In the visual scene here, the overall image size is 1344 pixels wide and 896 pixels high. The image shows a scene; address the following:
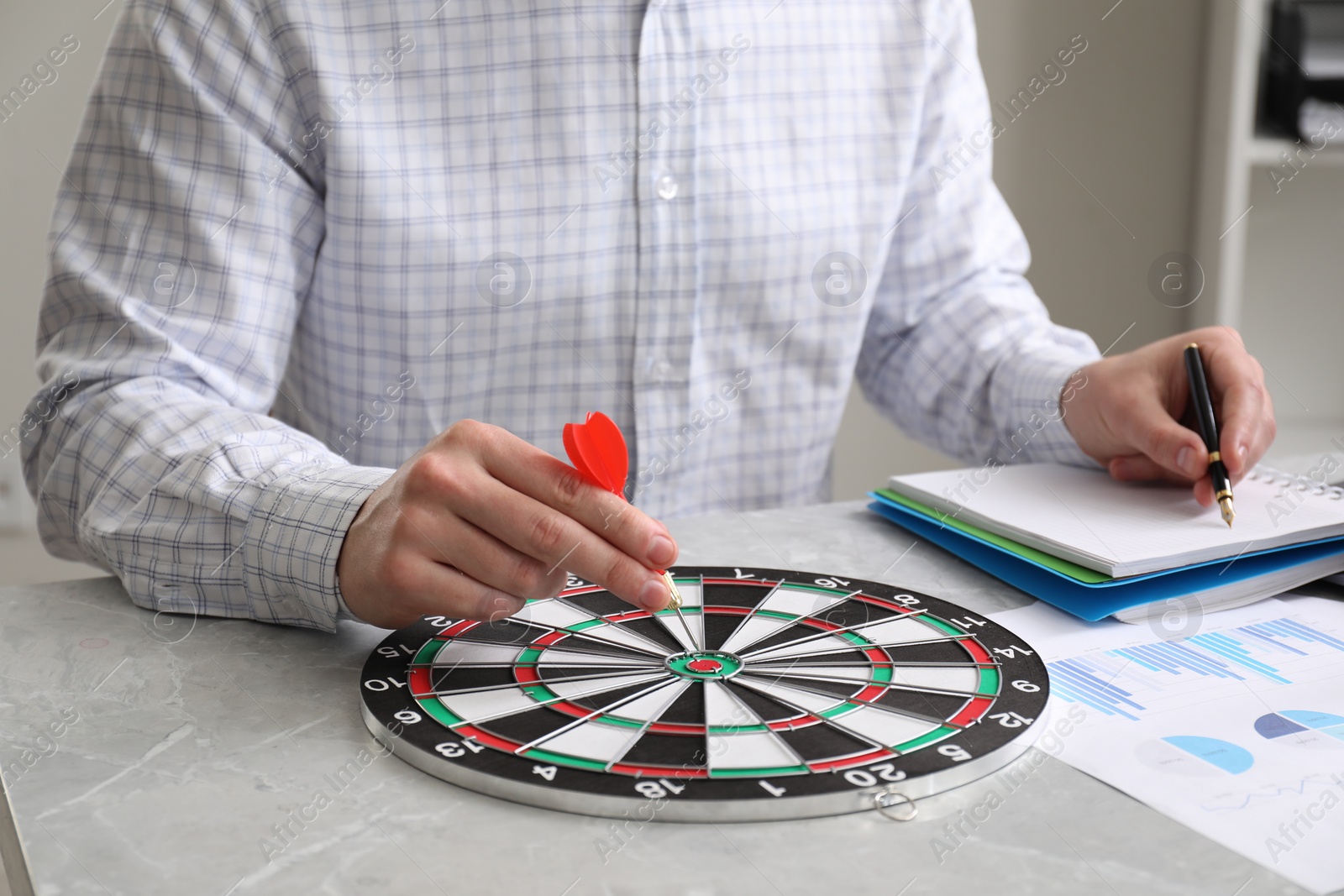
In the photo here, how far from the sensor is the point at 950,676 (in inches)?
25.3

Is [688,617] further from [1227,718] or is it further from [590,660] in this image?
[1227,718]

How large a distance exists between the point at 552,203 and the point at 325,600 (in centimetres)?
60

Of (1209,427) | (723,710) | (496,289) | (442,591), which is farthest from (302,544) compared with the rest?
(1209,427)

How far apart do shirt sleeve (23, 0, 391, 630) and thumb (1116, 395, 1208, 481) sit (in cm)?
69

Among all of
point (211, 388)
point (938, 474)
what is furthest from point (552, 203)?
point (938, 474)

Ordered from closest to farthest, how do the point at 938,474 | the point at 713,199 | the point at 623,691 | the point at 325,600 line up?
the point at 623,691 < the point at 325,600 < the point at 938,474 < the point at 713,199

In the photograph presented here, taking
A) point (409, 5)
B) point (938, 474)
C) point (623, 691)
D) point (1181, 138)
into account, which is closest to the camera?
point (623, 691)

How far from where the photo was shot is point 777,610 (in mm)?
754

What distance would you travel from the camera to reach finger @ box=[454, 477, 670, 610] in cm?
67

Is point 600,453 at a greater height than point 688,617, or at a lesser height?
greater

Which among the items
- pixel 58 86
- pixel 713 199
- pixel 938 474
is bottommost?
pixel 938 474

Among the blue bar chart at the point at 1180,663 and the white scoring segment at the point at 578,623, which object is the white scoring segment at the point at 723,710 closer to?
the white scoring segment at the point at 578,623

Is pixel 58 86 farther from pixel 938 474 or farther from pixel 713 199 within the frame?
pixel 938 474

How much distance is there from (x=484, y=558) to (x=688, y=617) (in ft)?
0.48
